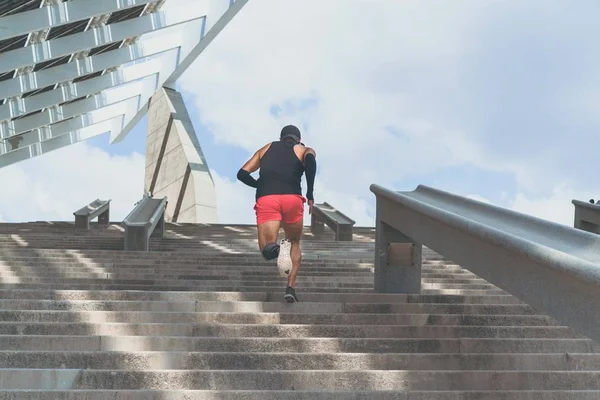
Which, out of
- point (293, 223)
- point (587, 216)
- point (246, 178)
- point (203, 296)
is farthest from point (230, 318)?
point (587, 216)

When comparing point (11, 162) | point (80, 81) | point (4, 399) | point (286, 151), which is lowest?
point (4, 399)

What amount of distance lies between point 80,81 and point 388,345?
30261 millimetres

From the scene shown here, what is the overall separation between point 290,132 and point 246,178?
0.46 m

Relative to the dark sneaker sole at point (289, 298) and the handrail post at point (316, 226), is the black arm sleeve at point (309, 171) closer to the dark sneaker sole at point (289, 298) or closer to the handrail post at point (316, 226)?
the dark sneaker sole at point (289, 298)

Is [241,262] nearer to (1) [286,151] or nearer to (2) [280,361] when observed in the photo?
(1) [286,151]

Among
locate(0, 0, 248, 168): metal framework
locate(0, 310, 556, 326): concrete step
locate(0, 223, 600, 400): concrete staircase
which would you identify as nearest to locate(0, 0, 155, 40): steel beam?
locate(0, 0, 248, 168): metal framework

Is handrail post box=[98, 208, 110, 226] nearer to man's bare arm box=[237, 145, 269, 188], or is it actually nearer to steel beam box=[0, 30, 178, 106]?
steel beam box=[0, 30, 178, 106]

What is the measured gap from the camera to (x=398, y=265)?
19.3ft

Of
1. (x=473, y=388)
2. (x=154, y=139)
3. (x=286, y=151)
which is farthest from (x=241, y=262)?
(x=154, y=139)

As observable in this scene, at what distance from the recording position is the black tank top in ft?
18.3

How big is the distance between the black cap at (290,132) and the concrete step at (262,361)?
206 cm

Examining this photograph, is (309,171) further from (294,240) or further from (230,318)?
(230,318)

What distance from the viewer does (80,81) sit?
3266cm

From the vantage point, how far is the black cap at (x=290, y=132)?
19.0 ft
